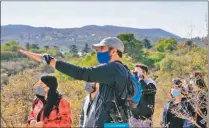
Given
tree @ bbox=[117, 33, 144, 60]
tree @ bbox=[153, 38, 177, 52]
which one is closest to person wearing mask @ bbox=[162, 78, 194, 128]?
tree @ bbox=[117, 33, 144, 60]

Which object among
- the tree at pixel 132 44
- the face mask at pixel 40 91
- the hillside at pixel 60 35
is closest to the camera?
the face mask at pixel 40 91

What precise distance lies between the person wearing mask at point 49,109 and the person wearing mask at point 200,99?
6.26 feet

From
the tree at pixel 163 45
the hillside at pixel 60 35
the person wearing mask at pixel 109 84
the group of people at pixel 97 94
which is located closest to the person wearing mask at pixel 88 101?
the group of people at pixel 97 94

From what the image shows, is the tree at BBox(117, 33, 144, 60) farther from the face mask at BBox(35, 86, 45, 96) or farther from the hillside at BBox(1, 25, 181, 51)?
the face mask at BBox(35, 86, 45, 96)

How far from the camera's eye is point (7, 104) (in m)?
16.9

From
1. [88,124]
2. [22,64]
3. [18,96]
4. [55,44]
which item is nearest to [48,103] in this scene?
[88,124]

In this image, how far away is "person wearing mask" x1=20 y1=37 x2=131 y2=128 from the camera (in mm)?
3795

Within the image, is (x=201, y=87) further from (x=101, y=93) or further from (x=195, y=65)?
(x=195, y=65)

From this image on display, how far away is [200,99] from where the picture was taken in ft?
21.5

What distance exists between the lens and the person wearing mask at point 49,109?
4.91 m

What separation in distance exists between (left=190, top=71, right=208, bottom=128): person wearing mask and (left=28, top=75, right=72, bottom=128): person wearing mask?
1907 mm

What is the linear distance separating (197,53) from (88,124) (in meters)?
12.4

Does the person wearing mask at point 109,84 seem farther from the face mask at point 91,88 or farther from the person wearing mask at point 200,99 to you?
the person wearing mask at point 200,99

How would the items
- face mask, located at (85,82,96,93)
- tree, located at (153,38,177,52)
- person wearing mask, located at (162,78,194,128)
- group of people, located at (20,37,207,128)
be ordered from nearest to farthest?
group of people, located at (20,37,207,128), face mask, located at (85,82,96,93), person wearing mask, located at (162,78,194,128), tree, located at (153,38,177,52)
